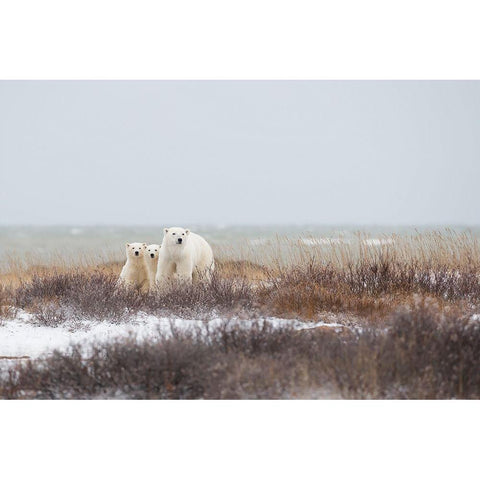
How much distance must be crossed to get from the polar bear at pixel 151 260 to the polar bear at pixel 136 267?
2.0 inches

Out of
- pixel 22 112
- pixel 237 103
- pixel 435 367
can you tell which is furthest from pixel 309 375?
pixel 237 103

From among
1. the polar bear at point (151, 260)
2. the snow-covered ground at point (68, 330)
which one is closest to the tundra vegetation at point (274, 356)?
the snow-covered ground at point (68, 330)

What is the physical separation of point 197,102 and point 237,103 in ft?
3.48

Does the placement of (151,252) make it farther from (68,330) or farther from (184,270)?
(68,330)

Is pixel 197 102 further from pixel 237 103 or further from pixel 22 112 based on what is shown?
pixel 22 112

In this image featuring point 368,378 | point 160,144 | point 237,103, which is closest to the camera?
point 368,378

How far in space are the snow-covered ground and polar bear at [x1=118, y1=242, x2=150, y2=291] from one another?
68.3 inches

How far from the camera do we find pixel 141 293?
21.2 feet

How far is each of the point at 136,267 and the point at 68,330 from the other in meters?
2.26

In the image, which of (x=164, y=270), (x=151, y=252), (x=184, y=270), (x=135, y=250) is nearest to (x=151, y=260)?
(x=151, y=252)

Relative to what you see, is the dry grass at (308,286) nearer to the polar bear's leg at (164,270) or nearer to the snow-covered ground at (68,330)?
the snow-covered ground at (68,330)

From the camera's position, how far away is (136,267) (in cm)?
752

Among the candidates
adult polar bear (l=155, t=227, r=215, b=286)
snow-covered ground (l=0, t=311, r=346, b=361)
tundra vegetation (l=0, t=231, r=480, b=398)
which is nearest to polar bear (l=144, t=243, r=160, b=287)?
adult polar bear (l=155, t=227, r=215, b=286)

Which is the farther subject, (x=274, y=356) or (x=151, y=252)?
(x=151, y=252)
